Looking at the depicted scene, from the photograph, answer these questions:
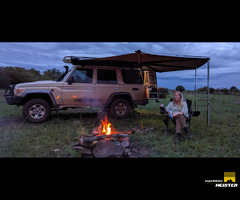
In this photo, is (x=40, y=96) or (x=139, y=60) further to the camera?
(x=40, y=96)

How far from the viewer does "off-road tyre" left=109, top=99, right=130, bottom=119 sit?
597cm

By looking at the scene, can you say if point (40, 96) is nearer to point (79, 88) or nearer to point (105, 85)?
point (79, 88)

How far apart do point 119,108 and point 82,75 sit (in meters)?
1.98

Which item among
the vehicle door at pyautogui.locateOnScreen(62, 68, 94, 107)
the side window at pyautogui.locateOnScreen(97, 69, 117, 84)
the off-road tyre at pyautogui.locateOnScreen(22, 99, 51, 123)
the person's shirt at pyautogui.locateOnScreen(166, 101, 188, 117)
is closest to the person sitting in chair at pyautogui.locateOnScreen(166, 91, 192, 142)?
the person's shirt at pyautogui.locateOnScreen(166, 101, 188, 117)

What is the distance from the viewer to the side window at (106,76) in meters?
5.93

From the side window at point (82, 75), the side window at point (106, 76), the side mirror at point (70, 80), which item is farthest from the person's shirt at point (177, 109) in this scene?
the side mirror at point (70, 80)

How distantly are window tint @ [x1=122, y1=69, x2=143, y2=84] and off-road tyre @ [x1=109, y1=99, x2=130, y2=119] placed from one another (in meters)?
0.90

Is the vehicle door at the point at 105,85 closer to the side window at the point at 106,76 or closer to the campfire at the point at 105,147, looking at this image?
the side window at the point at 106,76

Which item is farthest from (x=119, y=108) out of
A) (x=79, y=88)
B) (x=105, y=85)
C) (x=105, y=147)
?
(x=105, y=147)

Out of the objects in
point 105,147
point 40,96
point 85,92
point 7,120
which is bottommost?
point 105,147

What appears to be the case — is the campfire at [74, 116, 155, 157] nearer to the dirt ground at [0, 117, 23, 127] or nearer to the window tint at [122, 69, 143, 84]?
the window tint at [122, 69, 143, 84]

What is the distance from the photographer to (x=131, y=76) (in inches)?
252
